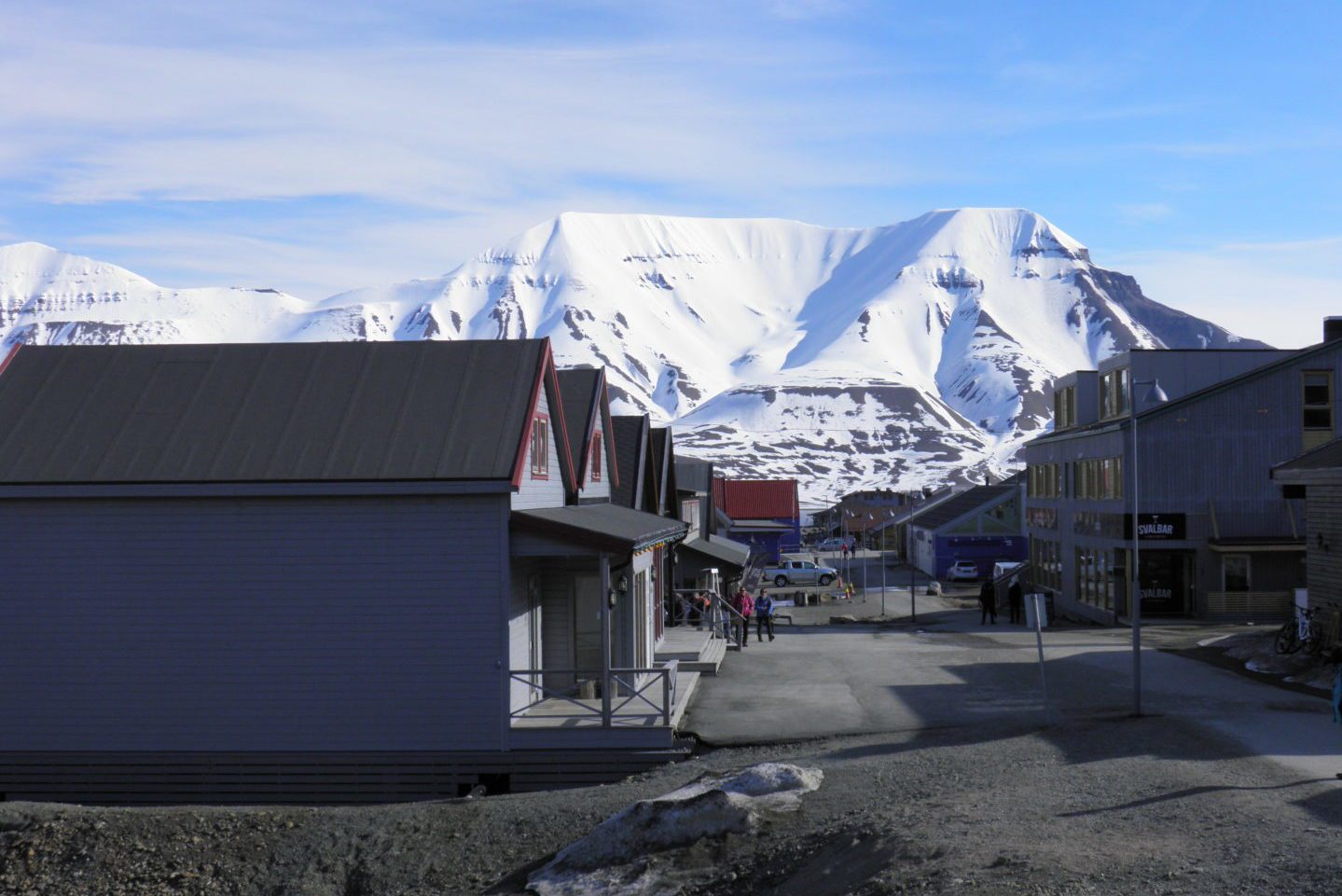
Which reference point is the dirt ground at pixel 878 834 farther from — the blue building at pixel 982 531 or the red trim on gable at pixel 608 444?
the blue building at pixel 982 531

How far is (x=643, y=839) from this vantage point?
A: 47.4 ft

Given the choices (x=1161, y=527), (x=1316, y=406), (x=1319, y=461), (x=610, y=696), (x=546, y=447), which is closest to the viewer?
(x=610, y=696)

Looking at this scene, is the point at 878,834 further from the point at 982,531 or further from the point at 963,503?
the point at 963,503

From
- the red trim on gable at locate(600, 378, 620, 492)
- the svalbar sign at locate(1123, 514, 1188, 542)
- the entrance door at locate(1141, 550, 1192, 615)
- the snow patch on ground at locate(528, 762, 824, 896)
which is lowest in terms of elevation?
the snow patch on ground at locate(528, 762, 824, 896)

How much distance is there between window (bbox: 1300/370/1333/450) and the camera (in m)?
42.4

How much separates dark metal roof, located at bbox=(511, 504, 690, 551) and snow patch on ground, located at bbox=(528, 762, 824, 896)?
18.8ft

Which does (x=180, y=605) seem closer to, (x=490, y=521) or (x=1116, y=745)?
(x=490, y=521)

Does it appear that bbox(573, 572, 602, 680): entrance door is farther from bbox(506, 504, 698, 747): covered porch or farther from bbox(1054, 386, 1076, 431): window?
bbox(1054, 386, 1076, 431): window

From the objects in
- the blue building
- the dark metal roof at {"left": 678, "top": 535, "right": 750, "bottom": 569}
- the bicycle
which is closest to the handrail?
the dark metal roof at {"left": 678, "top": 535, "right": 750, "bottom": 569}

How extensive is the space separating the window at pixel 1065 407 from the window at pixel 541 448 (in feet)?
110

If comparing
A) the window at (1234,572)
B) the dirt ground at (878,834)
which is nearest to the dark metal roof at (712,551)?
the window at (1234,572)

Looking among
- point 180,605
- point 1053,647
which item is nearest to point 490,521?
point 180,605

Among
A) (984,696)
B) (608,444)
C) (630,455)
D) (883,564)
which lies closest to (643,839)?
(984,696)

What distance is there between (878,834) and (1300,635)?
18183 mm
